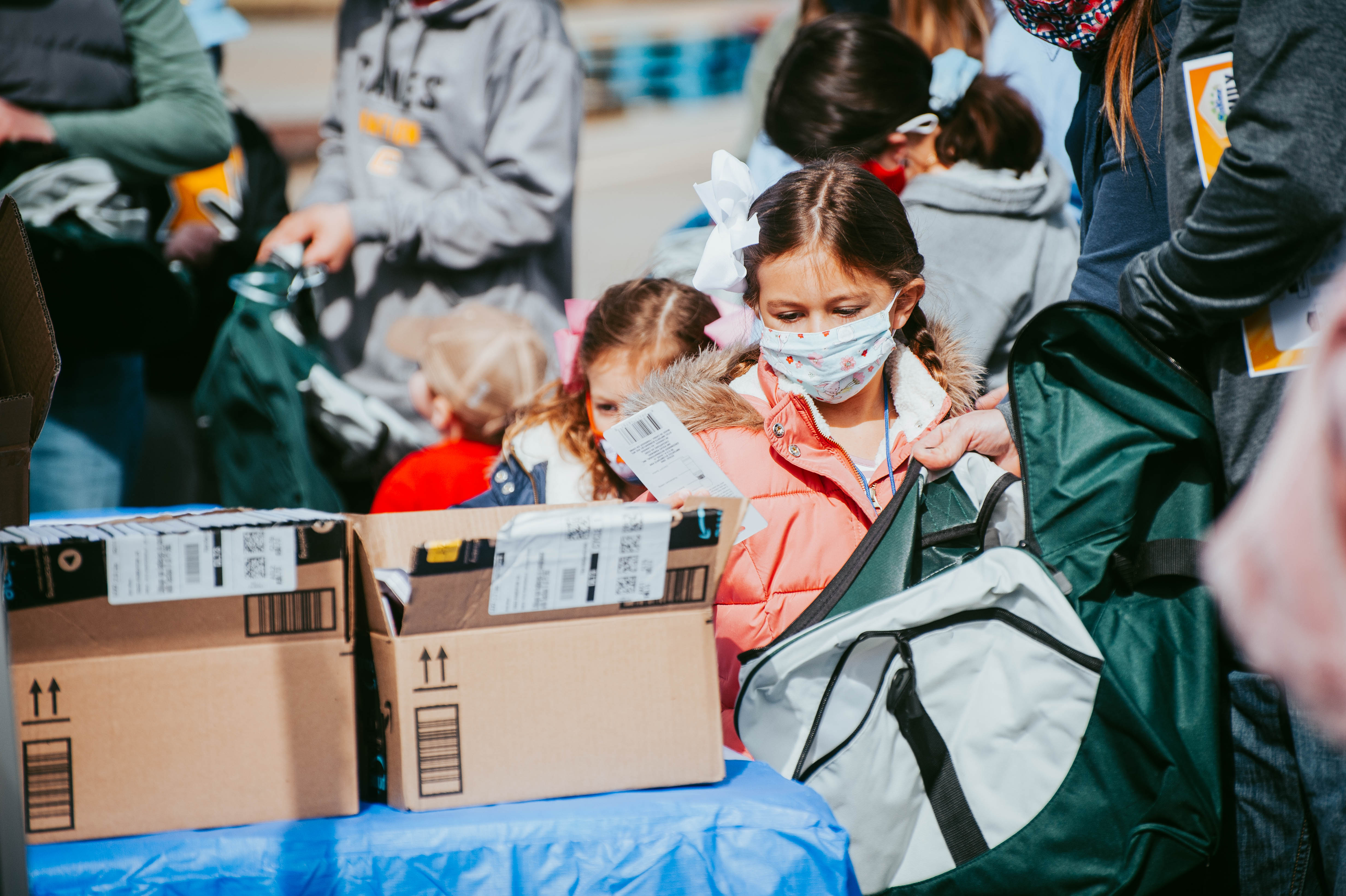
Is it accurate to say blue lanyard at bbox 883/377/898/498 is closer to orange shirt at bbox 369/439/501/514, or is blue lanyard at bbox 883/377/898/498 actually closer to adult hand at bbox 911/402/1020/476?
adult hand at bbox 911/402/1020/476

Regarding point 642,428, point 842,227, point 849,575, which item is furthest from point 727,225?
point 849,575

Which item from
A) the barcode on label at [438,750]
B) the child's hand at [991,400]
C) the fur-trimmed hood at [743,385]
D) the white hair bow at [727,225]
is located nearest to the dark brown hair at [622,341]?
the fur-trimmed hood at [743,385]

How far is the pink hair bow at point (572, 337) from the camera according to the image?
246cm

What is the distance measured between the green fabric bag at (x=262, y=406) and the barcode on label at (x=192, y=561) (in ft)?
5.34

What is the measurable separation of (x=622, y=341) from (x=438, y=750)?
1156 millimetres

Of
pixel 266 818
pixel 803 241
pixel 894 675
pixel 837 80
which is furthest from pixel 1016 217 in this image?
pixel 266 818

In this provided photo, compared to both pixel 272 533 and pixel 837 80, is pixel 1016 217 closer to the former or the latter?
pixel 837 80

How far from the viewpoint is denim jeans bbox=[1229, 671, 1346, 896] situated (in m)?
1.54

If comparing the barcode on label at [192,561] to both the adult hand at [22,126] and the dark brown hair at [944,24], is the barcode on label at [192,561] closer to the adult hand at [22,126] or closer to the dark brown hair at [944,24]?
the adult hand at [22,126]

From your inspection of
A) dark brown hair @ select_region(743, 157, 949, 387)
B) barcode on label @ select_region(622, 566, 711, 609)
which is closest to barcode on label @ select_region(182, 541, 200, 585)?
barcode on label @ select_region(622, 566, 711, 609)

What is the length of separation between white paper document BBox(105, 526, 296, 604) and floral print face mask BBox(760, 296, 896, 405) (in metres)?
0.92

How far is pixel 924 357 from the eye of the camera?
204 centimetres

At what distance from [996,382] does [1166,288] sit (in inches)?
32.4

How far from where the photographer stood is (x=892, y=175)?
2619 millimetres
